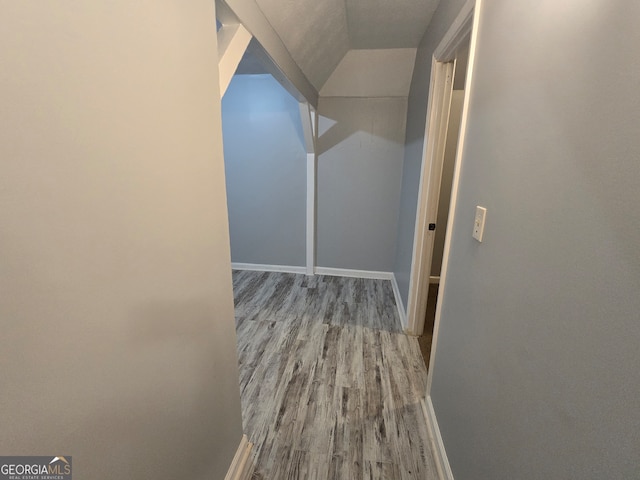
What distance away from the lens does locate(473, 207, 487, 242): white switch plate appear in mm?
1044

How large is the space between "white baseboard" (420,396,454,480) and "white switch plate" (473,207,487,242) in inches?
39.9

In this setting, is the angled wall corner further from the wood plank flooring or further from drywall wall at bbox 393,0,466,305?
the wood plank flooring

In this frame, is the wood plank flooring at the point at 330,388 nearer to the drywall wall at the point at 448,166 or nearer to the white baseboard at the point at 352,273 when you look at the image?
A: the white baseboard at the point at 352,273

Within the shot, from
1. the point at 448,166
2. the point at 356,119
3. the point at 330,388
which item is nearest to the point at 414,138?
the point at 356,119

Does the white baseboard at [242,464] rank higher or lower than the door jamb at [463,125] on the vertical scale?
lower

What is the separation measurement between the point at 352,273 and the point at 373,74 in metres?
2.16

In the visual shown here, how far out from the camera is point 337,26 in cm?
210

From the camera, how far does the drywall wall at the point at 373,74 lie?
278cm

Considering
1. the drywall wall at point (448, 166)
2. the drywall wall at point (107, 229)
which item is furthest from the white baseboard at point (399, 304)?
the drywall wall at point (107, 229)

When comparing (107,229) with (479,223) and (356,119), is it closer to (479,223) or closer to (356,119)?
(479,223)

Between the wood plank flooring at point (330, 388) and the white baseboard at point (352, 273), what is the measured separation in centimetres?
49

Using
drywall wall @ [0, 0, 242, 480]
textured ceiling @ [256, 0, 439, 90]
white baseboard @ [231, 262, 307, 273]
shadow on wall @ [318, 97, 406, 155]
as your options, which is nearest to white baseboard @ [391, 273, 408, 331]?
white baseboard @ [231, 262, 307, 273]

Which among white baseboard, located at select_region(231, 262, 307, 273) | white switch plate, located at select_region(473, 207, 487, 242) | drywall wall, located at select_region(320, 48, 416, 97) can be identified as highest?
drywall wall, located at select_region(320, 48, 416, 97)

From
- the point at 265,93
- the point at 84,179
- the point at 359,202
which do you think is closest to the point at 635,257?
the point at 84,179
